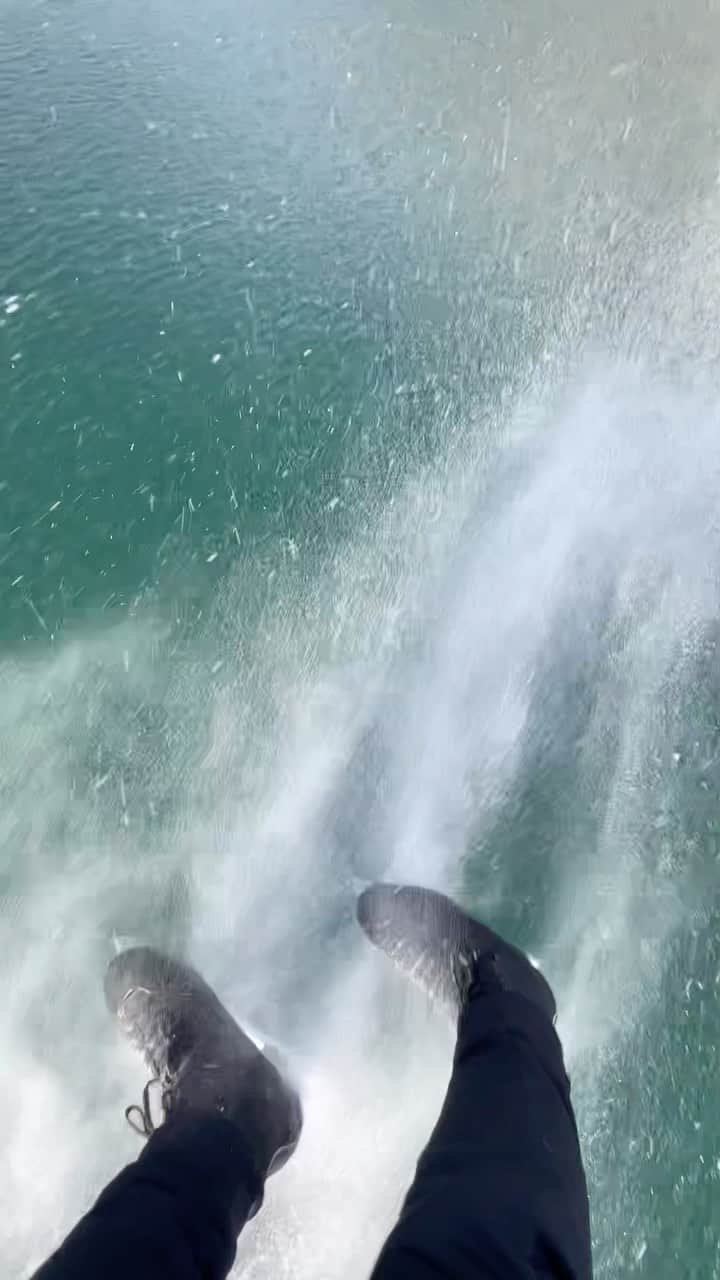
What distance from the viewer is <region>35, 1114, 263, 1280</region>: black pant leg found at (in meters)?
0.95

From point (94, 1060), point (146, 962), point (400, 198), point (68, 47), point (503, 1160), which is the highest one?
point (68, 47)

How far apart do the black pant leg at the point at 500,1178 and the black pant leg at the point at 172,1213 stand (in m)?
0.21

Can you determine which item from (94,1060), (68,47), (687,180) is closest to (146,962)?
(94,1060)

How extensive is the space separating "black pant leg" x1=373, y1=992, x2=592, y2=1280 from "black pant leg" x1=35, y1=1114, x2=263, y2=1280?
0.21 meters

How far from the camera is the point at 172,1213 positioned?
103cm

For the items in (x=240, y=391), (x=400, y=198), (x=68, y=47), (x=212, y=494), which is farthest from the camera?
(x=68, y=47)

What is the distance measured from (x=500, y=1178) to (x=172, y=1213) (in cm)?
36

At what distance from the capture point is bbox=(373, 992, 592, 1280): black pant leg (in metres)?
0.94

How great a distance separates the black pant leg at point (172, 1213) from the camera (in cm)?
95

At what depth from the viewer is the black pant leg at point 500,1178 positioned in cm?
94

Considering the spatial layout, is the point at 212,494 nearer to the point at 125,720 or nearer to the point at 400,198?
the point at 125,720

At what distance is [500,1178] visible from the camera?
3.35 feet

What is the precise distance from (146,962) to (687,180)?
9.90 ft

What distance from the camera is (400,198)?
3039mm
